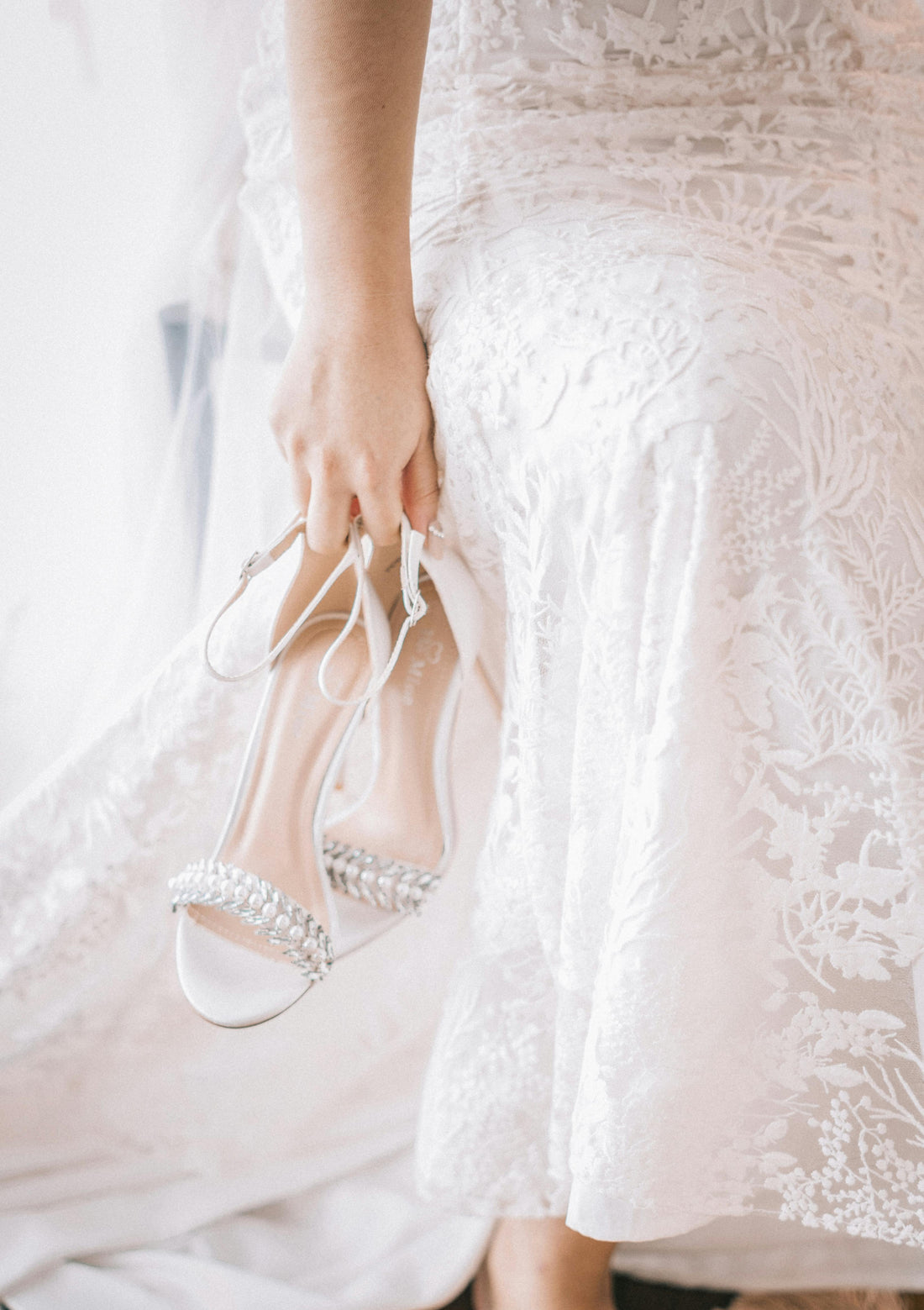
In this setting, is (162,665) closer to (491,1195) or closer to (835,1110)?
(491,1195)

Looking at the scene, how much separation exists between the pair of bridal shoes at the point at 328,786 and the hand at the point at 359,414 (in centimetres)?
3

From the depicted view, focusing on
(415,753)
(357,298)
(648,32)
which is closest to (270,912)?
(415,753)

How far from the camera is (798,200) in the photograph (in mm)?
615

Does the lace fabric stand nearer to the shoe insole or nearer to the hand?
the hand

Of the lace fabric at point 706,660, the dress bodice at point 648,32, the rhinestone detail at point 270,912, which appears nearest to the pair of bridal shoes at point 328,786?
the rhinestone detail at point 270,912

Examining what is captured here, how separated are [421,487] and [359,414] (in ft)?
0.23

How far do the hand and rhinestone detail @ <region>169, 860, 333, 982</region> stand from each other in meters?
0.26

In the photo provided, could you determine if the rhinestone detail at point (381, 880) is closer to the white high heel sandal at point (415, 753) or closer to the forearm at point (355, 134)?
the white high heel sandal at point (415, 753)

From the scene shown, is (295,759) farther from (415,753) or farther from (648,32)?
(648,32)

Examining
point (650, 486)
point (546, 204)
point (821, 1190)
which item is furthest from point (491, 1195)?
point (546, 204)

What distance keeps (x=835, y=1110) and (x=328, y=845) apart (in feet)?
1.35

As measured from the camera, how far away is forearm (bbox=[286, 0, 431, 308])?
1.74ft

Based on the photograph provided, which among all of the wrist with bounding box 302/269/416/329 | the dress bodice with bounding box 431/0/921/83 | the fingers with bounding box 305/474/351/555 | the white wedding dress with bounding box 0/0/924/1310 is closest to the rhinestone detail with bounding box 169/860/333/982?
the white wedding dress with bounding box 0/0/924/1310

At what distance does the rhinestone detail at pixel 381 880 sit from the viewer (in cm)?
70
